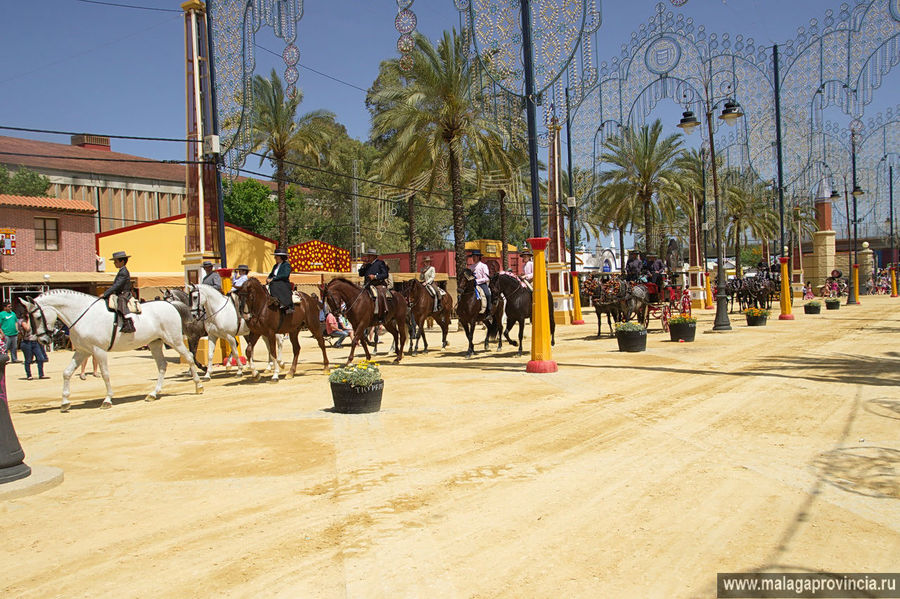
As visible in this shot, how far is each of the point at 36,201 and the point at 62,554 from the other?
1356 inches

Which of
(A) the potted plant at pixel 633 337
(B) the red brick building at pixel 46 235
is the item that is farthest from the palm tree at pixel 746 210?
(B) the red brick building at pixel 46 235

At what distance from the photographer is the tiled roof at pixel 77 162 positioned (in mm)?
62656

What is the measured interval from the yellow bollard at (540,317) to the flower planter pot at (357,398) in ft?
12.9

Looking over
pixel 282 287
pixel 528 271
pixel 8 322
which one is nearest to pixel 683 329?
pixel 528 271

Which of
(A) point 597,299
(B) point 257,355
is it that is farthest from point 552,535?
(B) point 257,355

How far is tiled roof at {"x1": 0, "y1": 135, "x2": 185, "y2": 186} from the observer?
206 feet

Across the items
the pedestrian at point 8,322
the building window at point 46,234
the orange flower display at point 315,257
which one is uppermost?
the building window at point 46,234

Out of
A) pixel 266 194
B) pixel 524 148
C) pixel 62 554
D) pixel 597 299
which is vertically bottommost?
pixel 62 554

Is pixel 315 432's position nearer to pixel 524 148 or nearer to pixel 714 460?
pixel 714 460

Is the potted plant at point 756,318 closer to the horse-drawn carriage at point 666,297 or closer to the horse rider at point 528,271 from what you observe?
the horse-drawn carriage at point 666,297

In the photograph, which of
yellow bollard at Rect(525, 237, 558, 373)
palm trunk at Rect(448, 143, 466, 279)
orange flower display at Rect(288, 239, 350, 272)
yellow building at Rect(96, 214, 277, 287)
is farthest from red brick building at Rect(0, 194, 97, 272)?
yellow bollard at Rect(525, 237, 558, 373)

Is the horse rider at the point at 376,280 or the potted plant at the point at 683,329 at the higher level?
the horse rider at the point at 376,280

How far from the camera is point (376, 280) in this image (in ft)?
52.3

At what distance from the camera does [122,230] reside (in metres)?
35.4
